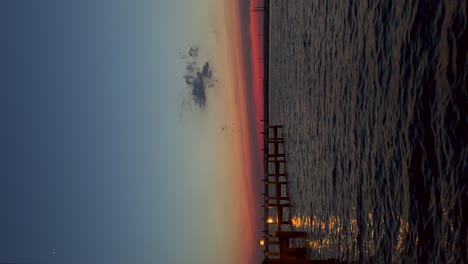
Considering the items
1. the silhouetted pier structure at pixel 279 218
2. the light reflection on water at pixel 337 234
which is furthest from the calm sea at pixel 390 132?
the silhouetted pier structure at pixel 279 218

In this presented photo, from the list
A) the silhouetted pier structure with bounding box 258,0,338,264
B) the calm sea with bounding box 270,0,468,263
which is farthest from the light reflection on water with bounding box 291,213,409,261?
the silhouetted pier structure with bounding box 258,0,338,264

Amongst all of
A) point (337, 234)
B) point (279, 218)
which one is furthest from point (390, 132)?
point (279, 218)

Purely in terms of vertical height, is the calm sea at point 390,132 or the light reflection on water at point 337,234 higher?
the calm sea at point 390,132

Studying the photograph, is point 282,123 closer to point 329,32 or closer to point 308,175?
point 308,175

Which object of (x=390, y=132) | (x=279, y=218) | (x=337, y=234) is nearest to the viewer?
(x=390, y=132)

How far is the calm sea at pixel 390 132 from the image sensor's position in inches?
193

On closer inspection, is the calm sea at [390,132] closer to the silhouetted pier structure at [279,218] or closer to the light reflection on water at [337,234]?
the light reflection on water at [337,234]

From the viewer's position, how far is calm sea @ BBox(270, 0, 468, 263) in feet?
16.1

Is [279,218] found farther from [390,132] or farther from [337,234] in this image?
[390,132]

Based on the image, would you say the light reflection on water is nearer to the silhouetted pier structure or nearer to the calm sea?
the calm sea

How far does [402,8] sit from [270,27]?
1029 inches

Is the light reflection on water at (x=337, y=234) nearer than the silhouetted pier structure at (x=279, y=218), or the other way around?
the light reflection on water at (x=337, y=234)

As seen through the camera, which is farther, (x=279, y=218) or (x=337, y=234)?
(x=279, y=218)

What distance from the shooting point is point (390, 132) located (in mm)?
6797
